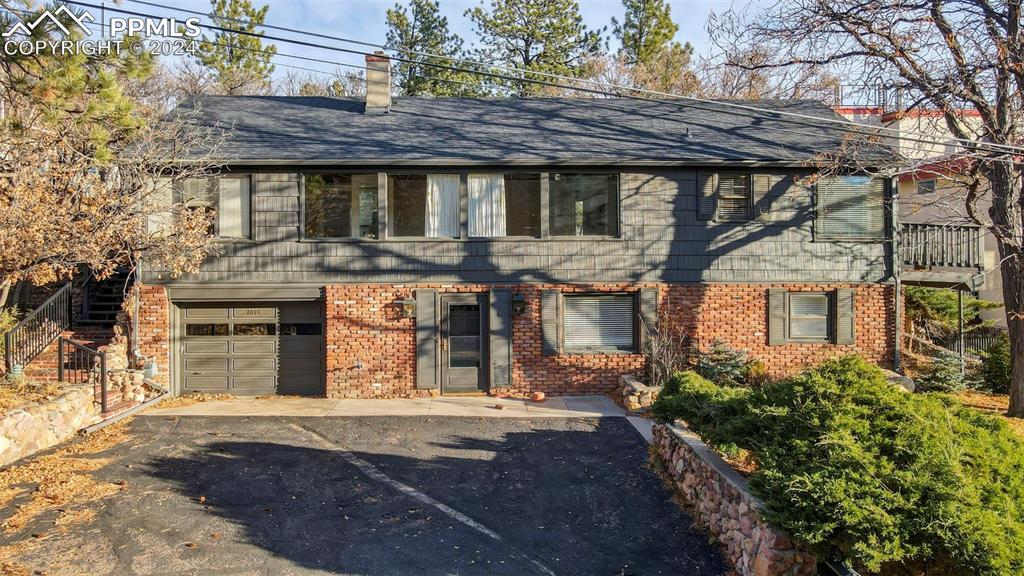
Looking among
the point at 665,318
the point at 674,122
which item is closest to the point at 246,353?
the point at 665,318

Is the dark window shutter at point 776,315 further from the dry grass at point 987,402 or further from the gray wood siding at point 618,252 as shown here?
the dry grass at point 987,402

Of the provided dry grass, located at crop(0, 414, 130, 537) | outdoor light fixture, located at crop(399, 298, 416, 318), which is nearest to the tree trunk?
outdoor light fixture, located at crop(399, 298, 416, 318)

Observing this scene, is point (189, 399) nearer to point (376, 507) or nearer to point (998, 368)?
point (376, 507)

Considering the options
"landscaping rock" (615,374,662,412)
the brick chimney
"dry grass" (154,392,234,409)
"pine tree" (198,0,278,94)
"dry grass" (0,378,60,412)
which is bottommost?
"dry grass" (154,392,234,409)

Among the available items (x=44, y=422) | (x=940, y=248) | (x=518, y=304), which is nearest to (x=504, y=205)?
(x=518, y=304)

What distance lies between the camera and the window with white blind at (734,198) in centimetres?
1205

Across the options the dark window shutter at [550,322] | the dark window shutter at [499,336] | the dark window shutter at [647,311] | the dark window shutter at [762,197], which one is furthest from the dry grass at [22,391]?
the dark window shutter at [762,197]

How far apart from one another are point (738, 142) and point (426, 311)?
24.8 feet

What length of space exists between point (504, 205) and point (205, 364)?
270 inches

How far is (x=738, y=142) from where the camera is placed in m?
12.6

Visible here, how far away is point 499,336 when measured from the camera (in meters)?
11.8

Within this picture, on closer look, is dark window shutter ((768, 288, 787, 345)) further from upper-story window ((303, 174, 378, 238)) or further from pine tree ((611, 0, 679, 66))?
pine tree ((611, 0, 679, 66))

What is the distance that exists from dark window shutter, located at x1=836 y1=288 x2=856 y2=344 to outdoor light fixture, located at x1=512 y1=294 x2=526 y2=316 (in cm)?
647

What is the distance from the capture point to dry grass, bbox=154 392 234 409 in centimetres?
1074
